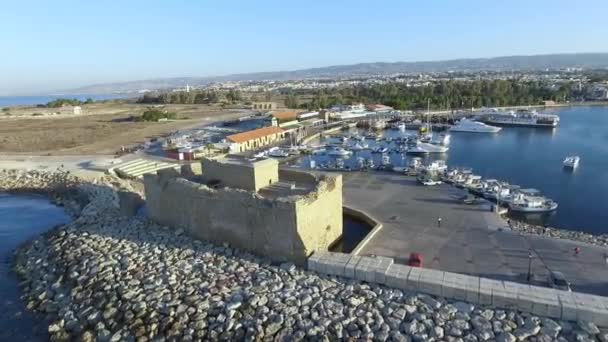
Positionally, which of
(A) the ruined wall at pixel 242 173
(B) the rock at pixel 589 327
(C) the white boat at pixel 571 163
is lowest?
(C) the white boat at pixel 571 163

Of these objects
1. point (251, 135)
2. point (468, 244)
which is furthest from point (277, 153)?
point (468, 244)

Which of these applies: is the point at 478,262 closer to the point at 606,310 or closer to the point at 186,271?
the point at 606,310

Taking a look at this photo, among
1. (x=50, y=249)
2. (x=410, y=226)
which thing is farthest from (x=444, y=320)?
(x=50, y=249)

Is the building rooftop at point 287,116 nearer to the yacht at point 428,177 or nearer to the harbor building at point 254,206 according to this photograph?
the yacht at point 428,177

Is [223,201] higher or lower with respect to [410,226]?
higher

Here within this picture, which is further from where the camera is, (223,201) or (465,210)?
(465,210)

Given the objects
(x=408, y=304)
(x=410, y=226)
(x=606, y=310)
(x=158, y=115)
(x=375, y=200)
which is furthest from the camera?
(x=158, y=115)

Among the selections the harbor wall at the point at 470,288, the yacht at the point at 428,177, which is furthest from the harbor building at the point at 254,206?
the yacht at the point at 428,177
